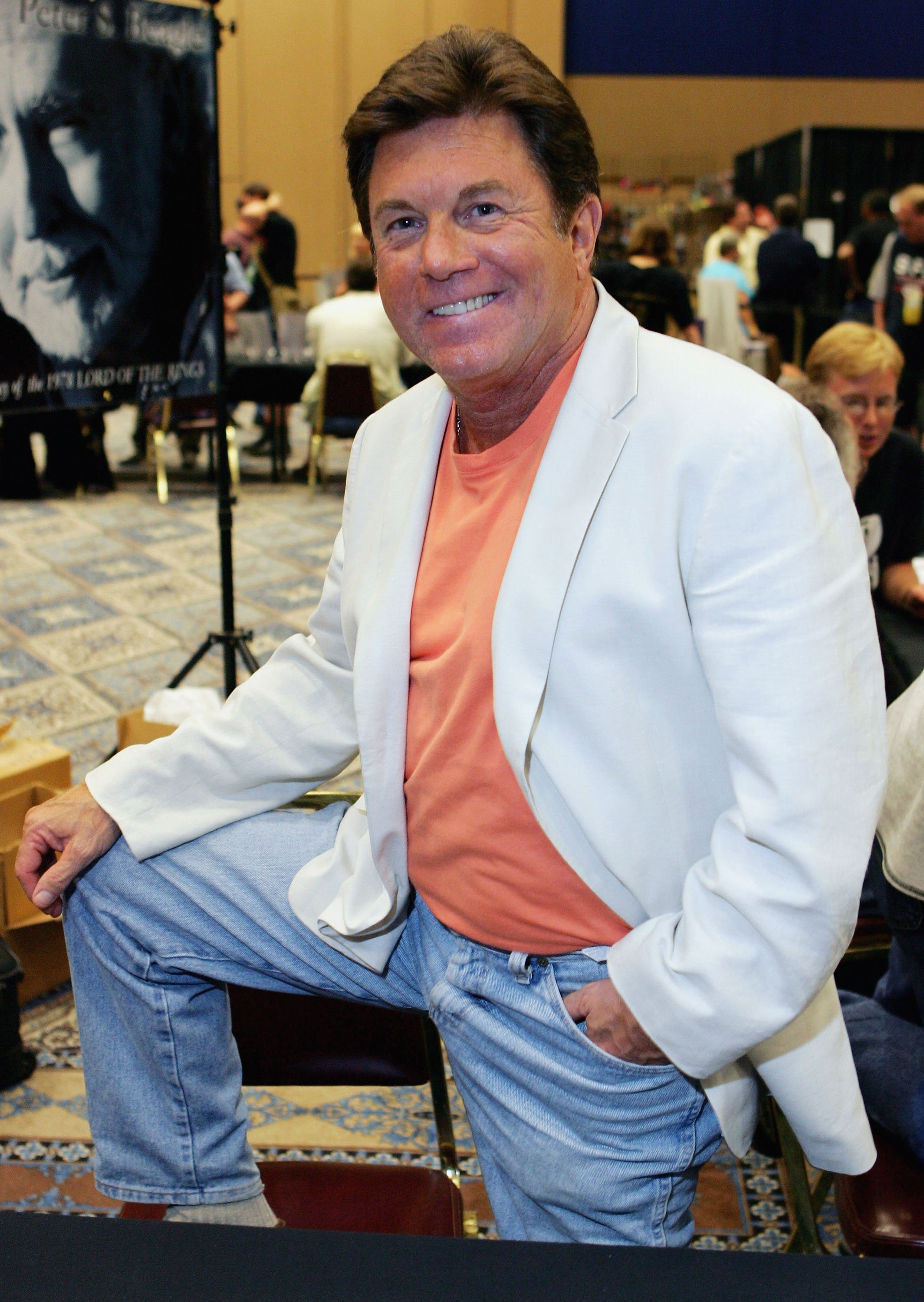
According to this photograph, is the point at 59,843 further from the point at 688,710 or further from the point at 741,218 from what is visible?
the point at 741,218

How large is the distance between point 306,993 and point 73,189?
2.23 m

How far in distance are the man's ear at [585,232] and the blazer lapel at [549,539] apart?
0.16 m

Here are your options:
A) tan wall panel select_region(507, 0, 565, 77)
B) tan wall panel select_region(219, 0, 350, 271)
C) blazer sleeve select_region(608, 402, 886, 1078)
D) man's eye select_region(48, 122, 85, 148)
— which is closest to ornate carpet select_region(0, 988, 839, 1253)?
blazer sleeve select_region(608, 402, 886, 1078)

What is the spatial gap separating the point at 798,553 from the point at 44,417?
6.63 metres

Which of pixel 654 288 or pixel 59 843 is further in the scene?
pixel 654 288

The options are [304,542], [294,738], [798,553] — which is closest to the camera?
[798,553]

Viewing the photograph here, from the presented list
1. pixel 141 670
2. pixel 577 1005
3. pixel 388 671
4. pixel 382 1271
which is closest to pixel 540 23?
pixel 141 670

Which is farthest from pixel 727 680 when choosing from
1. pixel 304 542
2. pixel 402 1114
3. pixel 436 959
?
pixel 304 542

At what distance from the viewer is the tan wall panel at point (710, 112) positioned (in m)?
14.9

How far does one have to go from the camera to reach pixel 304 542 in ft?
20.2

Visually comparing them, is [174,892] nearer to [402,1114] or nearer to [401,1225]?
[401,1225]

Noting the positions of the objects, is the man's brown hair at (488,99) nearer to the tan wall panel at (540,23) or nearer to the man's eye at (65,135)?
the man's eye at (65,135)

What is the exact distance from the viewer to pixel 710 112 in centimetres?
1519

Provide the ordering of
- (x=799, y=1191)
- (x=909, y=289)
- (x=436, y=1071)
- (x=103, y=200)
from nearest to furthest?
(x=799, y=1191)
(x=436, y=1071)
(x=103, y=200)
(x=909, y=289)
